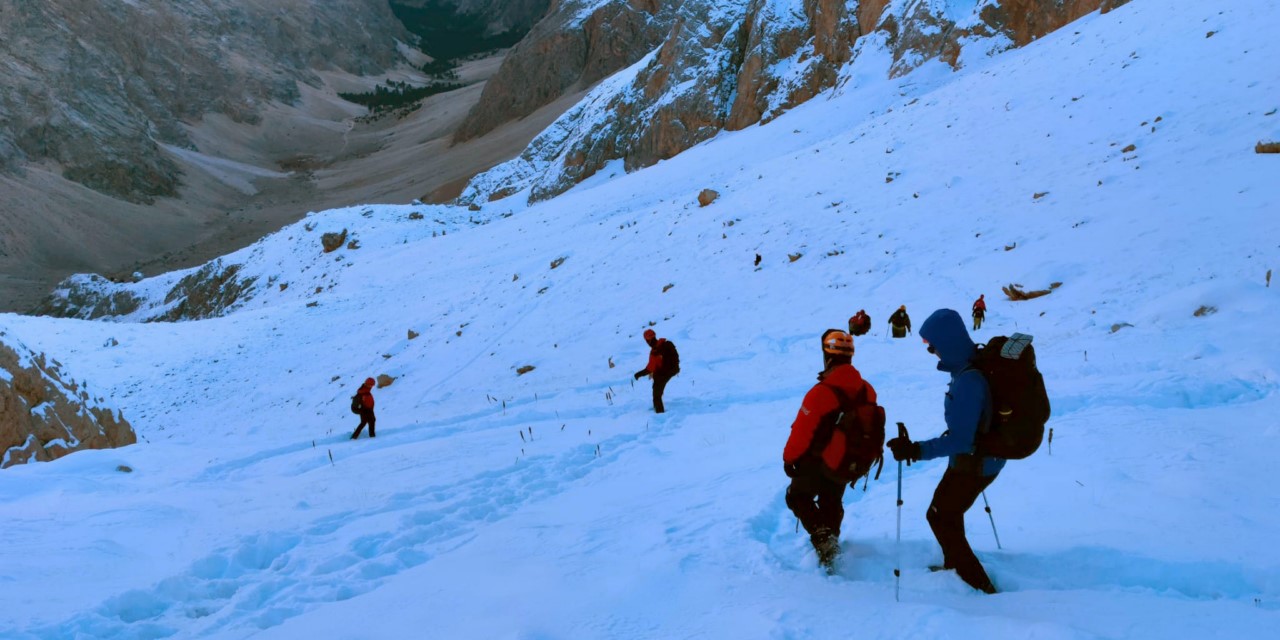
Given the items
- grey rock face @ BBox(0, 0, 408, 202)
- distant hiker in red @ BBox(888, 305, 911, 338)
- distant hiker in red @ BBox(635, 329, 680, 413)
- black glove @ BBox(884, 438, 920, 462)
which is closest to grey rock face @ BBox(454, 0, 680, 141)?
grey rock face @ BBox(0, 0, 408, 202)

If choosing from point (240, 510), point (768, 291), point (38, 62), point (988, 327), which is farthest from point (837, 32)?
point (38, 62)

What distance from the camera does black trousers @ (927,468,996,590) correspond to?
4012 millimetres

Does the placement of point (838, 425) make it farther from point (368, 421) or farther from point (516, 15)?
point (516, 15)

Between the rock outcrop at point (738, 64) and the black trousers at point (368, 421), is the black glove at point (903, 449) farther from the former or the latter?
the rock outcrop at point (738, 64)

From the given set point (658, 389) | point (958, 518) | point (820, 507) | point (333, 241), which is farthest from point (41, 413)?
point (333, 241)

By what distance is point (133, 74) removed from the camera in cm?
9319

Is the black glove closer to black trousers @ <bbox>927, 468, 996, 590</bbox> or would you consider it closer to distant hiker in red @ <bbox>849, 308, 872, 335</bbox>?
black trousers @ <bbox>927, 468, 996, 590</bbox>

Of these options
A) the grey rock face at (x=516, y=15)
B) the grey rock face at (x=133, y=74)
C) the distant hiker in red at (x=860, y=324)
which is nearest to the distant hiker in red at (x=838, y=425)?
the distant hiker in red at (x=860, y=324)

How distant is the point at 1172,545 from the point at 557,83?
89.2 meters

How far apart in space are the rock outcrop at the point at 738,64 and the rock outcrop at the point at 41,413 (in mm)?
31853

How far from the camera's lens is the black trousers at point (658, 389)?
32.7ft

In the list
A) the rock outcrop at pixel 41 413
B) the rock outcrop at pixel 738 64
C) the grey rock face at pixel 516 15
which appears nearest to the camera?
the rock outcrop at pixel 41 413

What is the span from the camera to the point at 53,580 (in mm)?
5188

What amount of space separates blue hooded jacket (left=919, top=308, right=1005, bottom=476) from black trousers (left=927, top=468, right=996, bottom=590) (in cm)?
22
